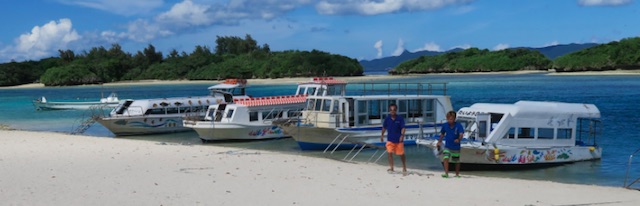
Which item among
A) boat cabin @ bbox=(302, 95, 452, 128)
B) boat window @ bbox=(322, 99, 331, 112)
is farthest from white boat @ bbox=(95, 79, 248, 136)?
boat window @ bbox=(322, 99, 331, 112)

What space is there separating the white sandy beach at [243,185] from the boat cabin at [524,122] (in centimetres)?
427

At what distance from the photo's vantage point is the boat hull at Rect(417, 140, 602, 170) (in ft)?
61.7

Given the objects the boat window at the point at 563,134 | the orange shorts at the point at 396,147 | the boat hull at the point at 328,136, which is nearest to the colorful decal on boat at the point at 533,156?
the boat window at the point at 563,134

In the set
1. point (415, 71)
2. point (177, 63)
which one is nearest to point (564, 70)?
point (415, 71)

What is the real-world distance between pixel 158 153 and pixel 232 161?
10.7 feet

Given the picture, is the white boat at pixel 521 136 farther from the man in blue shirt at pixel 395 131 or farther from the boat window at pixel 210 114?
the boat window at pixel 210 114

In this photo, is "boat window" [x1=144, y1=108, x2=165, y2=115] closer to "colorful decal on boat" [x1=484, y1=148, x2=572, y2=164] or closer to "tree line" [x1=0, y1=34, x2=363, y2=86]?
"colorful decal on boat" [x1=484, y1=148, x2=572, y2=164]

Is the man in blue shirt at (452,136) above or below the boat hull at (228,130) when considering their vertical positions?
above

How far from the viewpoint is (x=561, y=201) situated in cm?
1227

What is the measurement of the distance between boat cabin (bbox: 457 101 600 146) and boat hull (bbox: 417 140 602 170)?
10.7 inches

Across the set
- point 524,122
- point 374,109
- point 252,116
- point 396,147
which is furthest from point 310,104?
point 396,147

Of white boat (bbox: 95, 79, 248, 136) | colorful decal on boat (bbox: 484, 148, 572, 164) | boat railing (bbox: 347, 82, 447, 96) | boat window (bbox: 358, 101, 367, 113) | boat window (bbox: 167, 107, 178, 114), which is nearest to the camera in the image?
colorful decal on boat (bbox: 484, 148, 572, 164)

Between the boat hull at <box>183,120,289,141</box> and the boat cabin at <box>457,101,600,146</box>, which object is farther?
the boat hull at <box>183,120,289,141</box>

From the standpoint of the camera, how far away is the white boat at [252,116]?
28.4 metres
